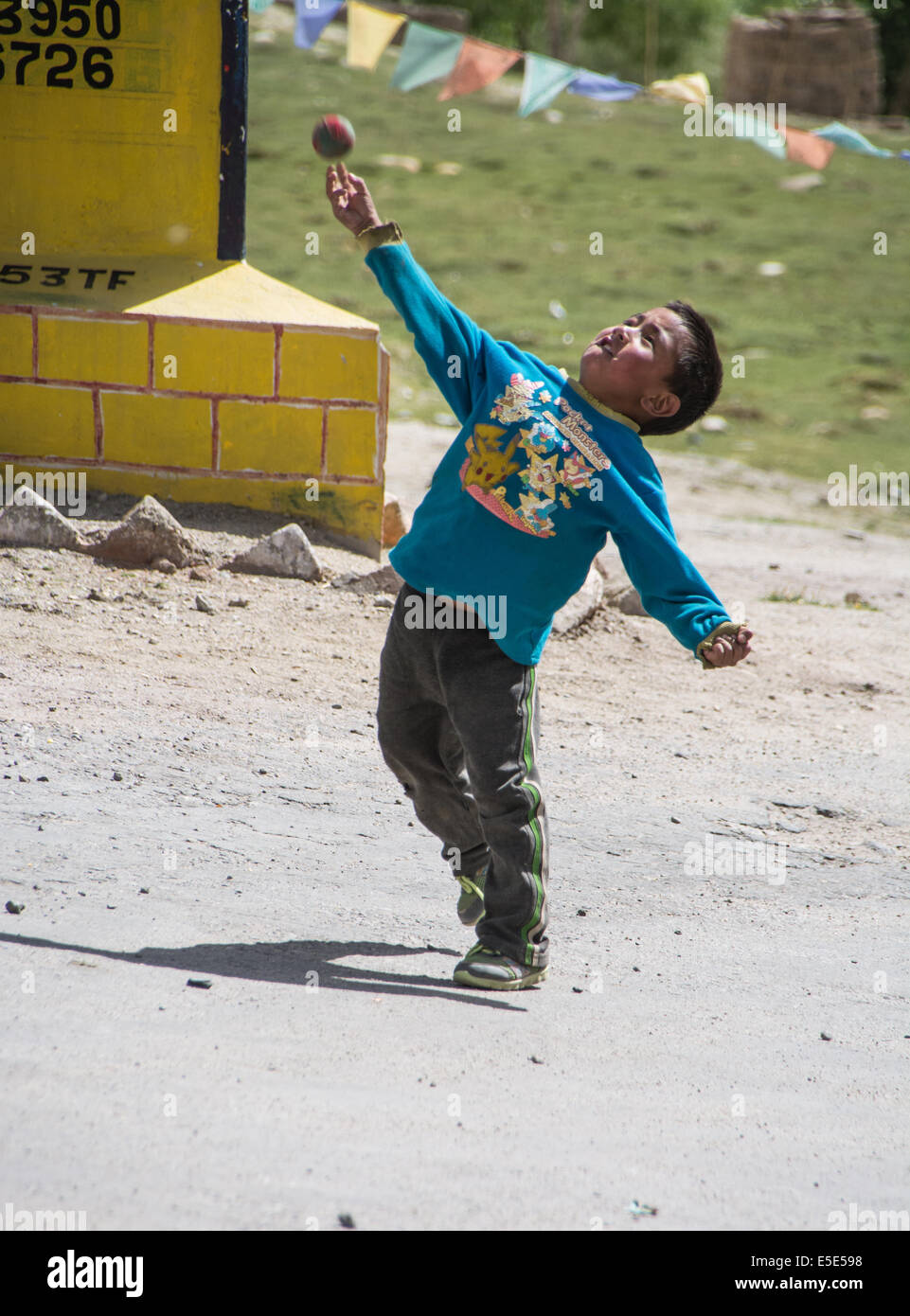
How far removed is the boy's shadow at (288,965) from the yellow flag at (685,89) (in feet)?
17.0

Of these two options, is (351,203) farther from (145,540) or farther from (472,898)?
(145,540)

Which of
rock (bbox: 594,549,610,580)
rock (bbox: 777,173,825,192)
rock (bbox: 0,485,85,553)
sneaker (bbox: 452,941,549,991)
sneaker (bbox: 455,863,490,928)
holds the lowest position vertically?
sneaker (bbox: 452,941,549,991)

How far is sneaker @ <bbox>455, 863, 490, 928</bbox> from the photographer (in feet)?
9.02

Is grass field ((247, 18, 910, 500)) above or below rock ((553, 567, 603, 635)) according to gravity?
above

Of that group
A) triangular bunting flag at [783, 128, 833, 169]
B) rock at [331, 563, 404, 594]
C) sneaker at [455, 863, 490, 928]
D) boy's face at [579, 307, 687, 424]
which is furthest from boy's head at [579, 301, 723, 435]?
triangular bunting flag at [783, 128, 833, 169]

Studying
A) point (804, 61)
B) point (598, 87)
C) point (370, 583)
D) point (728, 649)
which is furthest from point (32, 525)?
point (804, 61)

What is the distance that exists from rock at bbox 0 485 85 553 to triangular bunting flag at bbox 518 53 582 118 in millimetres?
3415

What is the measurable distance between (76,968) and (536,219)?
13453 mm

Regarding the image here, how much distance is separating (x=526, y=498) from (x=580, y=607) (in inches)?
99.0

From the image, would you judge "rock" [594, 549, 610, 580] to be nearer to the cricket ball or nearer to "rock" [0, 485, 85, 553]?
"rock" [0, 485, 85, 553]

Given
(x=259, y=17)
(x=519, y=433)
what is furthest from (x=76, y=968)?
(x=259, y=17)

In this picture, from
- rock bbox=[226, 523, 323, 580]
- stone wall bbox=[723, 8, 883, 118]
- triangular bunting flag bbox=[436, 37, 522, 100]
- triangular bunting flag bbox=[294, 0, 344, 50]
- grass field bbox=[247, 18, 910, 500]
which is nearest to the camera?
rock bbox=[226, 523, 323, 580]
